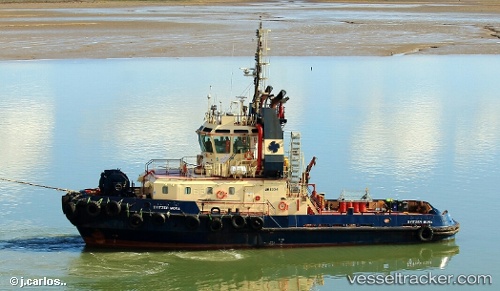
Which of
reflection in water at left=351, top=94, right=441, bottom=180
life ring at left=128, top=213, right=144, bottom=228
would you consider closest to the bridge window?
life ring at left=128, top=213, right=144, bottom=228

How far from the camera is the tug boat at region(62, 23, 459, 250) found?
71.3 feet

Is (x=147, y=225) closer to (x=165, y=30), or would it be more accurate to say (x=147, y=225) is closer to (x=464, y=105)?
(x=464, y=105)

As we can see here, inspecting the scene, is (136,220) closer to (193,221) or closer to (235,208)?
(193,221)

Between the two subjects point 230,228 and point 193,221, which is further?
point 230,228

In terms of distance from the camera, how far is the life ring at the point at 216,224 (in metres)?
21.7

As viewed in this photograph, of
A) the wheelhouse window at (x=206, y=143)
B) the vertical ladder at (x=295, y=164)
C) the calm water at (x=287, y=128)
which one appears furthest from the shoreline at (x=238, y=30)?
the vertical ladder at (x=295, y=164)

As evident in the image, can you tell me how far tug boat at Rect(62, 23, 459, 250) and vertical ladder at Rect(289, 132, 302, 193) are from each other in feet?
0.07

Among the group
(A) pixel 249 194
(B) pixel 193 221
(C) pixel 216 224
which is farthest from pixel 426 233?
(B) pixel 193 221

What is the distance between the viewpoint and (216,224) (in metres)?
21.7

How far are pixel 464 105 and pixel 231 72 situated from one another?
12705 mm

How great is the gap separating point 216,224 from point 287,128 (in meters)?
13.6

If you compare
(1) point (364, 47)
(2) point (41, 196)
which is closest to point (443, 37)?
(1) point (364, 47)
